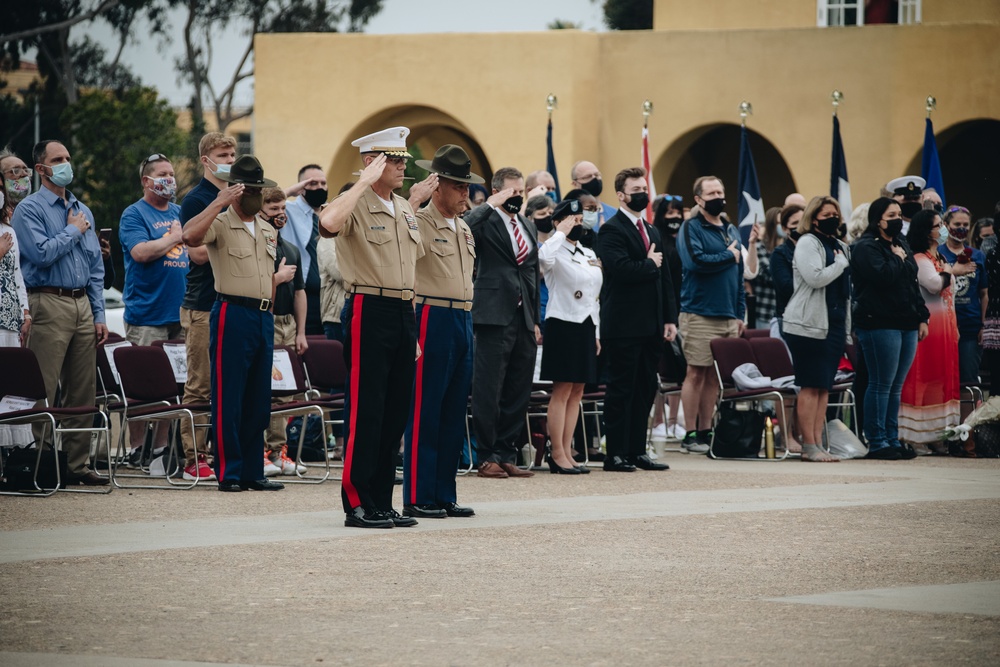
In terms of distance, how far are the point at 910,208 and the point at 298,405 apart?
661cm

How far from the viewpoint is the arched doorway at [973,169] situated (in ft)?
81.1

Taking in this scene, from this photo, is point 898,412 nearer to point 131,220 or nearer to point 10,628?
point 131,220

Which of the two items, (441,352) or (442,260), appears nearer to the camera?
(441,352)

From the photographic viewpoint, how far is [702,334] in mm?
14367

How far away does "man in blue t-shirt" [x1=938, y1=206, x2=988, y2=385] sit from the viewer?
50.9 ft

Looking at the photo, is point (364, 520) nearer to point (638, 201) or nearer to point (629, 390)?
point (629, 390)

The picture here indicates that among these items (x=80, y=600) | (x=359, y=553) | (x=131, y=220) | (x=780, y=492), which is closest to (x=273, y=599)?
(x=80, y=600)

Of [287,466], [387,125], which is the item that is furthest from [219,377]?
[387,125]

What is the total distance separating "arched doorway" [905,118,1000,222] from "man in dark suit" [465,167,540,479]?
14.5 metres

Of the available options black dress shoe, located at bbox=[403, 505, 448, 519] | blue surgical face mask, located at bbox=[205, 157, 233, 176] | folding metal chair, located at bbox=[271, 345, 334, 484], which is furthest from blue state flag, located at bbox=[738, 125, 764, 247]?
black dress shoe, located at bbox=[403, 505, 448, 519]

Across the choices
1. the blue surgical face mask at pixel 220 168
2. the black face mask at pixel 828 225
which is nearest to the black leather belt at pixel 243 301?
the blue surgical face mask at pixel 220 168

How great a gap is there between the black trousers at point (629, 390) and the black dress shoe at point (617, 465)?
1.6 inches

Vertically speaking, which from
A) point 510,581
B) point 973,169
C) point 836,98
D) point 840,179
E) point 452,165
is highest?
point 836,98

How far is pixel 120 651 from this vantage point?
17.5 feet
